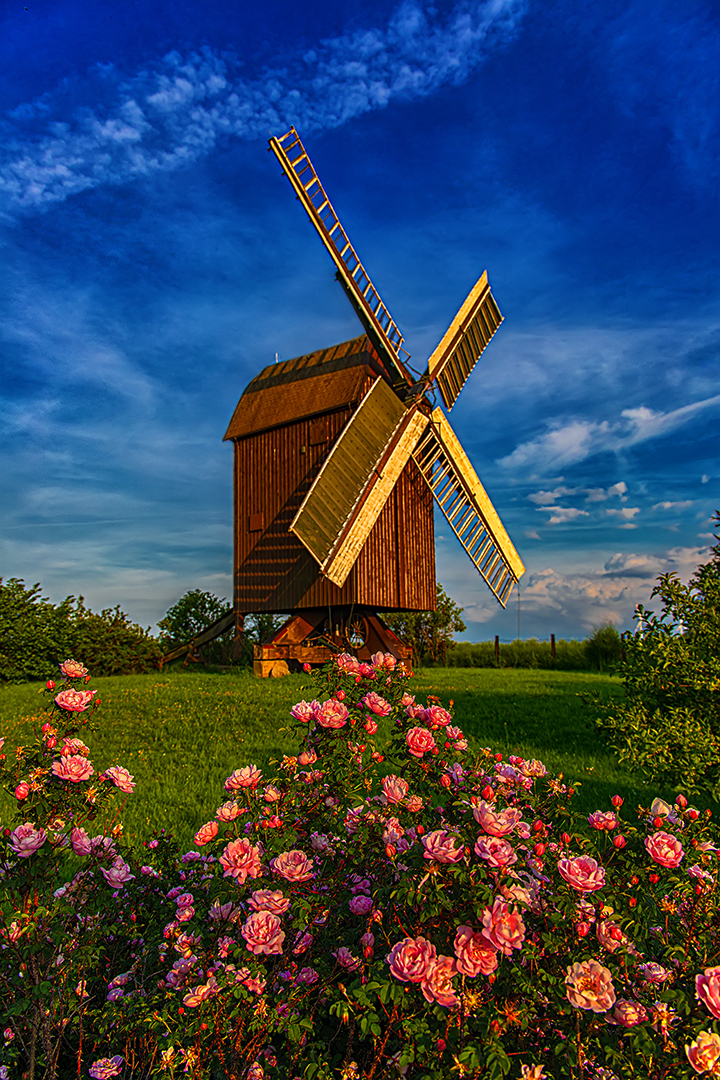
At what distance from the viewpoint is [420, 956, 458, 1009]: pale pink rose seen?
1910 millimetres

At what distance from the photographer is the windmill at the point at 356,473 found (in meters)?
15.2

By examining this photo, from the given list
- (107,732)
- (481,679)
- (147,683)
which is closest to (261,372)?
(147,683)

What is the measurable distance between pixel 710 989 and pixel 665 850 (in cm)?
44

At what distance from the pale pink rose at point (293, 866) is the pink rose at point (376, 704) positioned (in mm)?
631

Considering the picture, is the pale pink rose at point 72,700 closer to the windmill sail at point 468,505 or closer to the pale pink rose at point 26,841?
the pale pink rose at point 26,841

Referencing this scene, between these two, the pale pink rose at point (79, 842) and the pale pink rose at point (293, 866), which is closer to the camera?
the pale pink rose at point (293, 866)

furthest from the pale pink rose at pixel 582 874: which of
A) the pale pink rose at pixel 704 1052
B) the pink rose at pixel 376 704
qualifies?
the pink rose at pixel 376 704

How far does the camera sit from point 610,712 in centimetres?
661

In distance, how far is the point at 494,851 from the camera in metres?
2.02

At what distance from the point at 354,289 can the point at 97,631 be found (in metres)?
14.7

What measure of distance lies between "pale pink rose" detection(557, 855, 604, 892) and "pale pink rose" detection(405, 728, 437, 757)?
2.18ft

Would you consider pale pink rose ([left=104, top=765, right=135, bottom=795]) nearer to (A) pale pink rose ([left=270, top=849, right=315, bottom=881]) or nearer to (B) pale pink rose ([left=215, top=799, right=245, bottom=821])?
(B) pale pink rose ([left=215, top=799, right=245, bottom=821])

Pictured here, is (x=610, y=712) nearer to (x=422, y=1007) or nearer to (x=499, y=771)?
(x=499, y=771)

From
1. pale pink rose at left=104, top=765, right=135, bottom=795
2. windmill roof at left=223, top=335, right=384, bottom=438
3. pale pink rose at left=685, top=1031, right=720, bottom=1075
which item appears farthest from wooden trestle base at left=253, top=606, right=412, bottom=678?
pale pink rose at left=685, top=1031, right=720, bottom=1075
